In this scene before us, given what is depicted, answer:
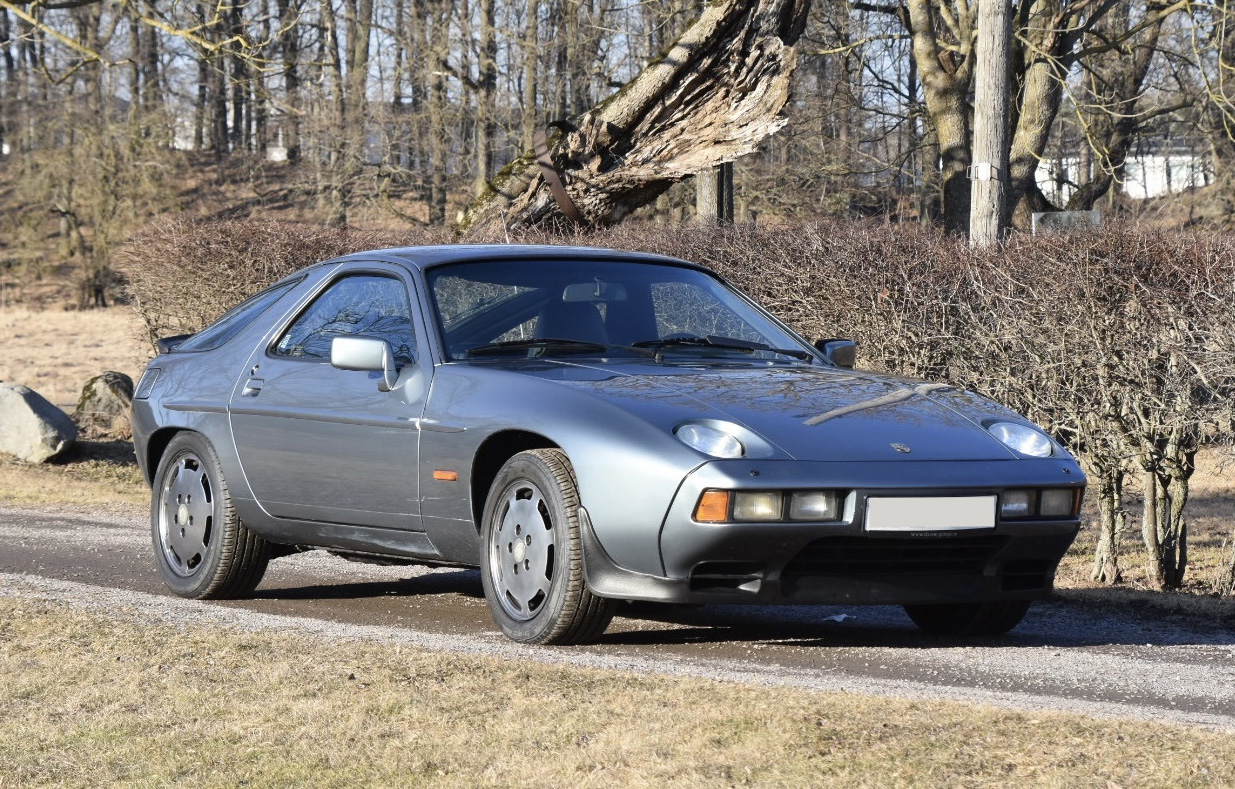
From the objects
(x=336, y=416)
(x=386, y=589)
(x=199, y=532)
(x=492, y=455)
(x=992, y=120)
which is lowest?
(x=386, y=589)

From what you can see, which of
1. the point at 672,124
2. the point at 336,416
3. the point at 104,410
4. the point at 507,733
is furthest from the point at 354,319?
the point at 104,410

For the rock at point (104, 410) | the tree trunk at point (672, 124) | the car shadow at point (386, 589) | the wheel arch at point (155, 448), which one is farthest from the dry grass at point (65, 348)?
the car shadow at point (386, 589)

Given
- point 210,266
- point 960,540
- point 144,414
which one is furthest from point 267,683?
point 210,266

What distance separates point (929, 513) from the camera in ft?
18.4

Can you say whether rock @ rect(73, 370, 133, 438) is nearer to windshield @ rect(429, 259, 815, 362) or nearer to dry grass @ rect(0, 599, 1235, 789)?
windshield @ rect(429, 259, 815, 362)

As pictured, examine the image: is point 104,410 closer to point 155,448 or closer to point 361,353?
point 155,448

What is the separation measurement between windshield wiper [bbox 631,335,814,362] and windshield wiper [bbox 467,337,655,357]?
96 mm

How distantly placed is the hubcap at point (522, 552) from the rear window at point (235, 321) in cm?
226

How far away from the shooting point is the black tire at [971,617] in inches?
255

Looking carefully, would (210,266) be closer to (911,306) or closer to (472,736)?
(911,306)

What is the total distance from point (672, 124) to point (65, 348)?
68.0ft

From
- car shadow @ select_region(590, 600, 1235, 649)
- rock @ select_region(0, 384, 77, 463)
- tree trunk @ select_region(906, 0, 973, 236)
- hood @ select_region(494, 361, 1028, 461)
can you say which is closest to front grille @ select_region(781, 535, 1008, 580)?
hood @ select_region(494, 361, 1028, 461)

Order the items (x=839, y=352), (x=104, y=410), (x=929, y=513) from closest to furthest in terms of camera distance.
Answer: (x=929, y=513), (x=839, y=352), (x=104, y=410)

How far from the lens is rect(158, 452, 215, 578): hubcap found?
7484 mm
